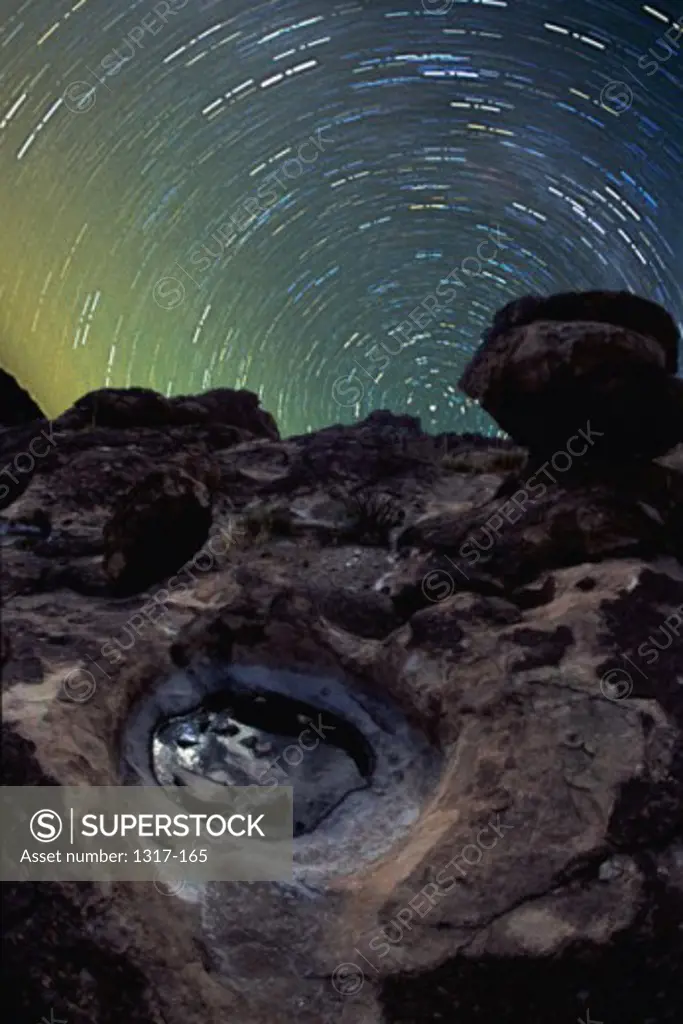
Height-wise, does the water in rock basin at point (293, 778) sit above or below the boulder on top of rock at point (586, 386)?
below

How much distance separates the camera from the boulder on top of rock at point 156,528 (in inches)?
340

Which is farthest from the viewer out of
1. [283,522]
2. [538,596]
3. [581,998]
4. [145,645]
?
[283,522]

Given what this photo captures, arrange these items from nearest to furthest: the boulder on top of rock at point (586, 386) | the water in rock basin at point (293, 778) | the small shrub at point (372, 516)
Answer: the water in rock basin at point (293, 778) → the boulder on top of rock at point (586, 386) → the small shrub at point (372, 516)

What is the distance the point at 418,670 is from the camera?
7.04m

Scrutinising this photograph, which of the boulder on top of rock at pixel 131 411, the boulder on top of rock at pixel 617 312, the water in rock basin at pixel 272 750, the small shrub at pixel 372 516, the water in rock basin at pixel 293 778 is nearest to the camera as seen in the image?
the water in rock basin at pixel 293 778

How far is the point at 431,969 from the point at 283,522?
19.1 ft

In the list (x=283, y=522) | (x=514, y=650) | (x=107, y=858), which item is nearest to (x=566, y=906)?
(x=514, y=650)

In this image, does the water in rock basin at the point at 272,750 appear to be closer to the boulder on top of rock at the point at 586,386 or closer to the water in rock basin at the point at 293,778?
the water in rock basin at the point at 293,778

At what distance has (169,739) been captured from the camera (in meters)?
6.55

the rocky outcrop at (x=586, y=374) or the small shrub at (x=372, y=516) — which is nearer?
the rocky outcrop at (x=586, y=374)

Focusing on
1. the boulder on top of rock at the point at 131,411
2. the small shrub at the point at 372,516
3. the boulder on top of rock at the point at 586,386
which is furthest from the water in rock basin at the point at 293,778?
the boulder on top of rock at the point at 131,411

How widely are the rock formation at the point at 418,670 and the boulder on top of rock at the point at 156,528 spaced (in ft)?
0.12

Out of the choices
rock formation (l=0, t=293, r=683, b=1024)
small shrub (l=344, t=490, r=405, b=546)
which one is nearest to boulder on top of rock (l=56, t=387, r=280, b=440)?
rock formation (l=0, t=293, r=683, b=1024)

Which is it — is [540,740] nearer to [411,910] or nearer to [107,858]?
[411,910]
